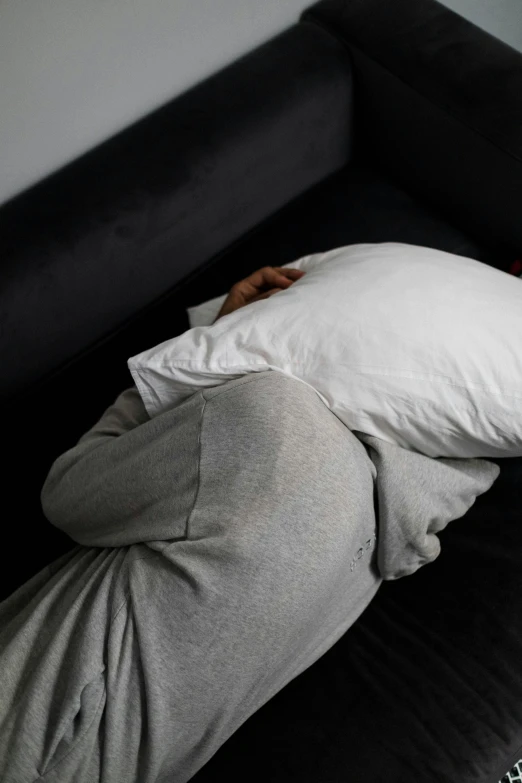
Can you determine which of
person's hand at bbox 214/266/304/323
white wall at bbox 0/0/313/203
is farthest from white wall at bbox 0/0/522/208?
person's hand at bbox 214/266/304/323

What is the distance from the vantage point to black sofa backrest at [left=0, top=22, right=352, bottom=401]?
1.11 metres

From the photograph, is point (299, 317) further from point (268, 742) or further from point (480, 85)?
point (480, 85)

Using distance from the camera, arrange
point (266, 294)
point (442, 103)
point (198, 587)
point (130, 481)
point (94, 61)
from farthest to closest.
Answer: point (442, 103) < point (94, 61) < point (266, 294) < point (130, 481) < point (198, 587)

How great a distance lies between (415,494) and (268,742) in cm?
35

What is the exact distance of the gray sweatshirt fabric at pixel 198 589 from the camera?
72 cm

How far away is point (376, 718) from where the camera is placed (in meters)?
0.88

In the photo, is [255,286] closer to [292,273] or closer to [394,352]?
[292,273]

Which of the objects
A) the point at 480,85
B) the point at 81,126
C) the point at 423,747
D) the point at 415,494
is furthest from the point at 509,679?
the point at 81,126

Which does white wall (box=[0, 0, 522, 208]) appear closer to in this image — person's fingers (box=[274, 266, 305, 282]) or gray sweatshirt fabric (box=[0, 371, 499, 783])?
person's fingers (box=[274, 266, 305, 282])

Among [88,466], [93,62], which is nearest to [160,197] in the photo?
[93,62]

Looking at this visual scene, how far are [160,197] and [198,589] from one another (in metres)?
0.70

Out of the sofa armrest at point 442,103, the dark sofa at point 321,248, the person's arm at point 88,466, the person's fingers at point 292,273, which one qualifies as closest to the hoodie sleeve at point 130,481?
the person's arm at point 88,466

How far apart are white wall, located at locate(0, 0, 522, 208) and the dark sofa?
4 centimetres

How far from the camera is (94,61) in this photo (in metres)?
1.12
